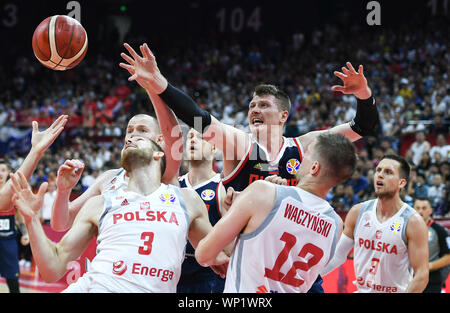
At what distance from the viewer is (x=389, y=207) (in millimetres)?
5086

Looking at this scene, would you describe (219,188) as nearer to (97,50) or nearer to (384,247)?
(384,247)

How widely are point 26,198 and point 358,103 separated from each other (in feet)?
8.82

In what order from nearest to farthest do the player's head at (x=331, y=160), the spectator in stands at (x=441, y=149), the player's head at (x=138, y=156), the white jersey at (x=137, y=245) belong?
the white jersey at (x=137, y=245) → the player's head at (x=331, y=160) → the player's head at (x=138, y=156) → the spectator in stands at (x=441, y=149)

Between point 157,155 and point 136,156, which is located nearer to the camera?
point 136,156

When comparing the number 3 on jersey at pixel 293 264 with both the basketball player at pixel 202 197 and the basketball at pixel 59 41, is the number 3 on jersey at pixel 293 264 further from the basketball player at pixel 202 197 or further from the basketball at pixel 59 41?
the basketball at pixel 59 41

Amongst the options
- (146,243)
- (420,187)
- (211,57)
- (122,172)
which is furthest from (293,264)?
(211,57)

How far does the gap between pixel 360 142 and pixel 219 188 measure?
792 centimetres

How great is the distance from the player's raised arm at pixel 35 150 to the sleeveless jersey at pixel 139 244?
2.61 feet

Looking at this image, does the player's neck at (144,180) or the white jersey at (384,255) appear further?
the white jersey at (384,255)

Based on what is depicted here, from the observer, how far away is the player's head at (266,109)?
14.6 feet

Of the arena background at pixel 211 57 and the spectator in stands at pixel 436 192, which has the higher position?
the arena background at pixel 211 57

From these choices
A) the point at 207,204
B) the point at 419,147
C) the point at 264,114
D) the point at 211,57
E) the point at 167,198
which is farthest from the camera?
the point at 211,57

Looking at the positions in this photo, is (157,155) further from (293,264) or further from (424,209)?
(424,209)

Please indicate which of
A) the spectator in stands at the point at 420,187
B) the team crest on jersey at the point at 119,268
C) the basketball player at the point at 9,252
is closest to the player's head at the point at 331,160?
the team crest on jersey at the point at 119,268
